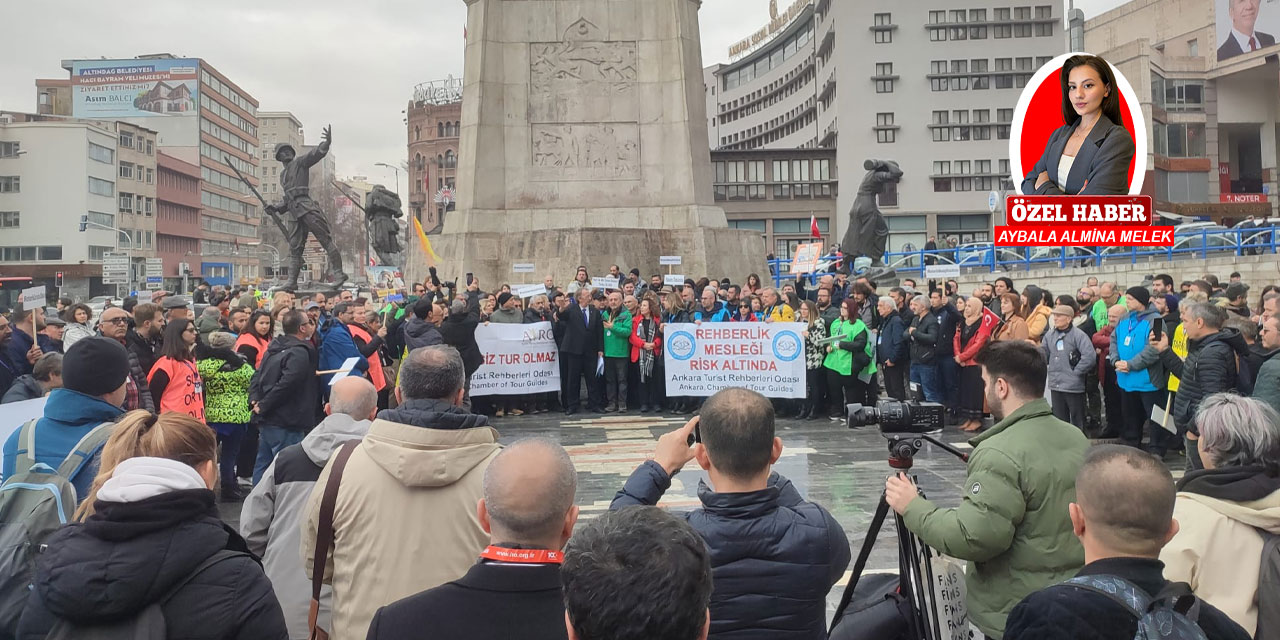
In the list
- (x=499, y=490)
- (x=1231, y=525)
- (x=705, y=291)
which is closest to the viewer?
(x=499, y=490)

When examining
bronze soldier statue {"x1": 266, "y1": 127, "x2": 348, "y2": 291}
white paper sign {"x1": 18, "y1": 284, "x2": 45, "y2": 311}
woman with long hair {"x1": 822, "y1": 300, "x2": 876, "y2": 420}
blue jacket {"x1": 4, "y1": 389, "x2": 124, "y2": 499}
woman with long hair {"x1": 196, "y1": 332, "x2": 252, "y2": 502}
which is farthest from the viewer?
bronze soldier statue {"x1": 266, "y1": 127, "x2": 348, "y2": 291}

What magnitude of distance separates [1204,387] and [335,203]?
120 metres

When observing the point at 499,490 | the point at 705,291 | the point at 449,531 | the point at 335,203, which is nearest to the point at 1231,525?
the point at 499,490

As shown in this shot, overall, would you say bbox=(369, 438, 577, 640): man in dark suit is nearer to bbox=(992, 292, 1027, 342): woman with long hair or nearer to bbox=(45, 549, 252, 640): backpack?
bbox=(45, 549, 252, 640): backpack

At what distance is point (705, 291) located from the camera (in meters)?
14.5

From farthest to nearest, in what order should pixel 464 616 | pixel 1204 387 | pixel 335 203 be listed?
1. pixel 335 203
2. pixel 1204 387
3. pixel 464 616

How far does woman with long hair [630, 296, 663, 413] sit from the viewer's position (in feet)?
45.4

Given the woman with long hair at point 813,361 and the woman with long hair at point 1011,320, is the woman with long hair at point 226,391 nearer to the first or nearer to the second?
the woman with long hair at point 813,361

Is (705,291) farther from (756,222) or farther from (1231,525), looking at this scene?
(756,222)

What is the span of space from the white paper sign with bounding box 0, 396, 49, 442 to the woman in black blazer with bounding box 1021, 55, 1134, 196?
840 cm

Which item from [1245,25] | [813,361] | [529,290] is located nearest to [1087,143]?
[813,361]

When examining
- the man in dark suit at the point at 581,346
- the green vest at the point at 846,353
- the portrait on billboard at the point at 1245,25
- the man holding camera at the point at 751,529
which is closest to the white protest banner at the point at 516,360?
the man in dark suit at the point at 581,346

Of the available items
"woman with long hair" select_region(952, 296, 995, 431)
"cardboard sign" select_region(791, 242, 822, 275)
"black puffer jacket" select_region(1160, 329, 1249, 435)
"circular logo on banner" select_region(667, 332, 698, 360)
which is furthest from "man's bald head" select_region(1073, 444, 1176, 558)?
"cardboard sign" select_region(791, 242, 822, 275)

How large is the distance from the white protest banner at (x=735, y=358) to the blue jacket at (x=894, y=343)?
111 centimetres
